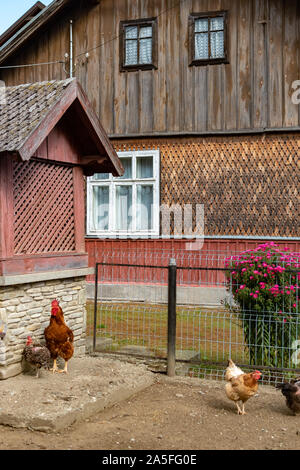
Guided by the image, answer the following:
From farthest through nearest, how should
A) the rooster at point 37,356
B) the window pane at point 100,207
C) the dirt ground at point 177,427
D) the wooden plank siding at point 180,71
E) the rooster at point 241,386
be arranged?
the window pane at point 100,207 → the wooden plank siding at point 180,71 → the rooster at point 37,356 → the rooster at point 241,386 → the dirt ground at point 177,427

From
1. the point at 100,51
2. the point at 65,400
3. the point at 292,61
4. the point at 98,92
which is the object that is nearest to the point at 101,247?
the point at 98,92

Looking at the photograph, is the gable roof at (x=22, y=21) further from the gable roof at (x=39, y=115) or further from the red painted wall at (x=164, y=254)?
the gable roof at (x=39, y=115)

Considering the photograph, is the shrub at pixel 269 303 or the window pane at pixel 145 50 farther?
the window pane at pixel 145 50

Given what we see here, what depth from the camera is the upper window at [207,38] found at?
13914 millimetres

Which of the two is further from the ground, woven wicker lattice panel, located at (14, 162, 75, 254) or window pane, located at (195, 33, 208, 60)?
window pane, located at (195, 33, 208, 60)

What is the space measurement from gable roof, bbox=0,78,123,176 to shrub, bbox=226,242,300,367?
282 cm

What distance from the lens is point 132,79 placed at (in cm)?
1451

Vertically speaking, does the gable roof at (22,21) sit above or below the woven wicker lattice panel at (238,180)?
above

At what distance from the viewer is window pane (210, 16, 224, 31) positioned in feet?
45.9

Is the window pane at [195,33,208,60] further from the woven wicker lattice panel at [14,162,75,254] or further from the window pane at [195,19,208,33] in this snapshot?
the woven wicker lattice panel at [14,162,75,254]

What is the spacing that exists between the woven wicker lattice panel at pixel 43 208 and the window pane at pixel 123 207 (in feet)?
19.1

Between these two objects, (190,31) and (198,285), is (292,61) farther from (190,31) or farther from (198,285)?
(198,285)

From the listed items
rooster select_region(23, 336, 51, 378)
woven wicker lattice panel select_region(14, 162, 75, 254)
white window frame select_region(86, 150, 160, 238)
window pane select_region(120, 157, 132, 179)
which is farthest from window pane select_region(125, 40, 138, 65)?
rooster select_region(23, 336, 51, 378)

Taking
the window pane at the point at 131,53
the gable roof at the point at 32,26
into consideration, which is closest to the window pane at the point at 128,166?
the window pane at the point at 131,53
